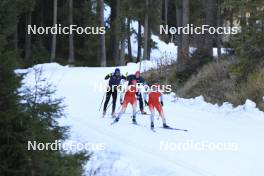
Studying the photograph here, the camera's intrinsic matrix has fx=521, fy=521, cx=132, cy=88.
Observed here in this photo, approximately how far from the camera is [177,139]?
13.4 m

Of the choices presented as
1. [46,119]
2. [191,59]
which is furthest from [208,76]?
[46,119]

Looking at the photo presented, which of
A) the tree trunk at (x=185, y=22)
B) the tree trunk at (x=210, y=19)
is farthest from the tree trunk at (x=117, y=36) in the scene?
the tree trunk at (x=210, y=19)

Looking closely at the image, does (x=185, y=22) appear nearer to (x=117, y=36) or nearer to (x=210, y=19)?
(x=210, y=19)

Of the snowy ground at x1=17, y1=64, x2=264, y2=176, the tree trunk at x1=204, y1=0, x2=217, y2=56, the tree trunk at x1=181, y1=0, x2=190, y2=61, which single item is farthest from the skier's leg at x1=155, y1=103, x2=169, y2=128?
the tree trunk at x1=204, y1=0, x2=217, y2=56

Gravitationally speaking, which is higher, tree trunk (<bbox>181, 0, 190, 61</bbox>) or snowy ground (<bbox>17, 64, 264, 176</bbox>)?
tree trunk (<bbox>181, 0, 190, 61</bbox>)

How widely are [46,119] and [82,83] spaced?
21651mm

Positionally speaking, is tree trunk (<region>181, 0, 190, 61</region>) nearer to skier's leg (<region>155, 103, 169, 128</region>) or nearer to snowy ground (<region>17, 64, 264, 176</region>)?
snowy ground (<region>17, 64, 264, 176</region>)

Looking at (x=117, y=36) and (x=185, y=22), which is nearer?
(x=185, y=22)

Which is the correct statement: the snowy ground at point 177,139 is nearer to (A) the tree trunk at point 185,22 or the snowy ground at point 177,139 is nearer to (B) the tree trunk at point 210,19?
(A) the tree trunk at point 185,22

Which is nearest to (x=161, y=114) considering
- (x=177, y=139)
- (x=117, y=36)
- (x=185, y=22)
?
(x=177, y=139)

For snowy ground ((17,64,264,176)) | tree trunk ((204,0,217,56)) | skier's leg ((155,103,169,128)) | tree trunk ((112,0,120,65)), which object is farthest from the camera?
tree trunk ((112,0,120,65))

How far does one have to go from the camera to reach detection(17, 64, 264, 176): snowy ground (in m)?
10.6

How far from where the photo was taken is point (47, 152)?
4867mm

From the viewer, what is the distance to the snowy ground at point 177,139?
34.9 ft
